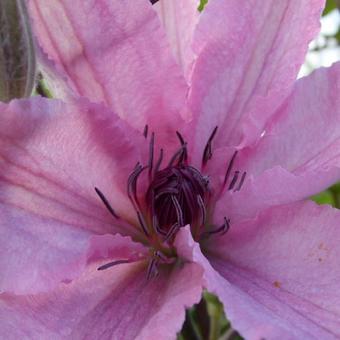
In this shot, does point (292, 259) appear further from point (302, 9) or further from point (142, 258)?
point (302, 9)

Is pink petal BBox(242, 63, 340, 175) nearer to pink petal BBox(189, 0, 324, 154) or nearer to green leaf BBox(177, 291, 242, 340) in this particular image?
pink petal BBox(189, 0, 324, 154)

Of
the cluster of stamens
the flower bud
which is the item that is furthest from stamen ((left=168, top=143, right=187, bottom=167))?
the flower bud

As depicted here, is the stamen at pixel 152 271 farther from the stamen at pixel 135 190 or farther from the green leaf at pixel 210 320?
the green leaf at pixel 210 320

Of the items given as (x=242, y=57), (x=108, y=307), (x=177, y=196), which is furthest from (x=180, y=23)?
(x=108, y=307)

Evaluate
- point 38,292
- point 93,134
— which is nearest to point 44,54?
point 93,134

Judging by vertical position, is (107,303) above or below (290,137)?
below
